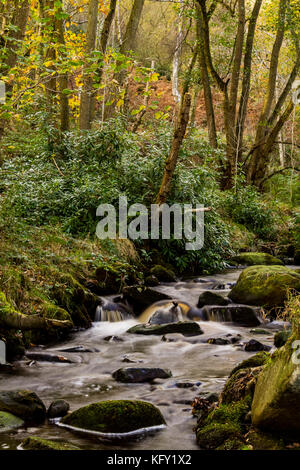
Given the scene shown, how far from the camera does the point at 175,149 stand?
10492mm

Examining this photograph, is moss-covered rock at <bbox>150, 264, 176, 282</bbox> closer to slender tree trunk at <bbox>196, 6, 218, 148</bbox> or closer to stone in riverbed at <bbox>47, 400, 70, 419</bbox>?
stone in riverbed at <bbox>47, 400, 70, 419</bbox>

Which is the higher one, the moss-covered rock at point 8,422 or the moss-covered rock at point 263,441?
the moss-covered rock at point 263,441

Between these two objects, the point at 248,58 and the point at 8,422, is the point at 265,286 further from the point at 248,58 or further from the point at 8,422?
the point at 248,58

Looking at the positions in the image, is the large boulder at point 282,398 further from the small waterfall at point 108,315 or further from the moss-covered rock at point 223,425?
the small waterfall at point 108,315

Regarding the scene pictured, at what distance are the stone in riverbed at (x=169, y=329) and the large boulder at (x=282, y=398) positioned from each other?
409 cm

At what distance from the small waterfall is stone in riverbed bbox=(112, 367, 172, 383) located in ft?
7.89

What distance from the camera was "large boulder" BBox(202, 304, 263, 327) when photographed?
8.48m

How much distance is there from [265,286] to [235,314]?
97 cm

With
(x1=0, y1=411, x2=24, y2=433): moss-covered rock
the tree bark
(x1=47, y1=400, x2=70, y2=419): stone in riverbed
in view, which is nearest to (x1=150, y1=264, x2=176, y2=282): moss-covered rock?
the tree bark

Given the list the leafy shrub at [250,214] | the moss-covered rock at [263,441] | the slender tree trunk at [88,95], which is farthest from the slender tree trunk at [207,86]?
the moss-covered rock at [263,441]

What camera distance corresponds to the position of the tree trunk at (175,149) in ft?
33.2

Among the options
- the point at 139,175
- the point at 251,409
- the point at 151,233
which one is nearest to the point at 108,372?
the point at 251,409
